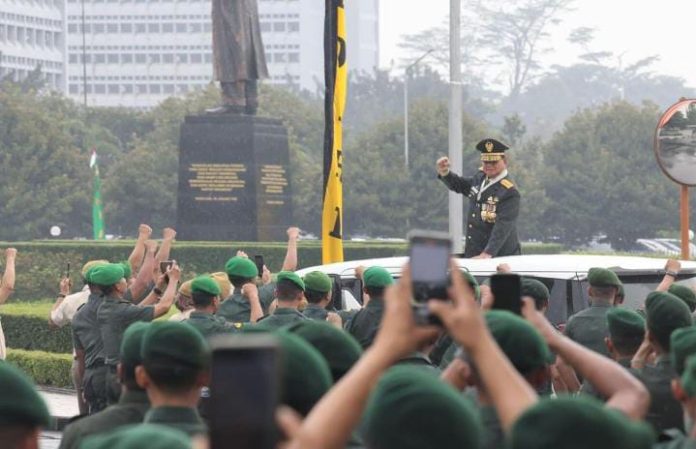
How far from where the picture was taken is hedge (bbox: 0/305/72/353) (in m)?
20.0

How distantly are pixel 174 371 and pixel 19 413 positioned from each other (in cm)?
94

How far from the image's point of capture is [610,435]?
Result: 11.7 ft

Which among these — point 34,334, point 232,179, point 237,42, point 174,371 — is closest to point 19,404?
point 174,371

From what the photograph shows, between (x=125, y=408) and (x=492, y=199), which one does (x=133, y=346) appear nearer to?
(x=125, y=408)

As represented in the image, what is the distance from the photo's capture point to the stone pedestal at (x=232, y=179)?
33.1m

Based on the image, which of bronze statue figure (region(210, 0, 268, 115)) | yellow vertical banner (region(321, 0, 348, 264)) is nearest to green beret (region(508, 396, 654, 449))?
yellow vertical banner (region(321, 0, 348, 264))

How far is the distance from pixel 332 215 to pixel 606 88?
123m

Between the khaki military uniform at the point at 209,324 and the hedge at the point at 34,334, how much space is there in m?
10.5

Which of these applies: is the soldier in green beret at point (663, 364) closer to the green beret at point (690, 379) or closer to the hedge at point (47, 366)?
the green beret at point (690, 379)

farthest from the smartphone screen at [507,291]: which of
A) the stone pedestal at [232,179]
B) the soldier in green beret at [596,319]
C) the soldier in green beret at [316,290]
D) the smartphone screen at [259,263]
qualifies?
the stone pedestal at [232,179]

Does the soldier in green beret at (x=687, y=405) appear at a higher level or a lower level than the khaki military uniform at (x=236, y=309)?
higher

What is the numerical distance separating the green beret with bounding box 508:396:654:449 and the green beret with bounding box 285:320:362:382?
1373 mm

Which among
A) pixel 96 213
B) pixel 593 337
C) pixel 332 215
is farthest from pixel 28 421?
pixel 96 213

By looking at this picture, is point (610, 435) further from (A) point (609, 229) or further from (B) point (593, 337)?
(A) point (609, 229)
